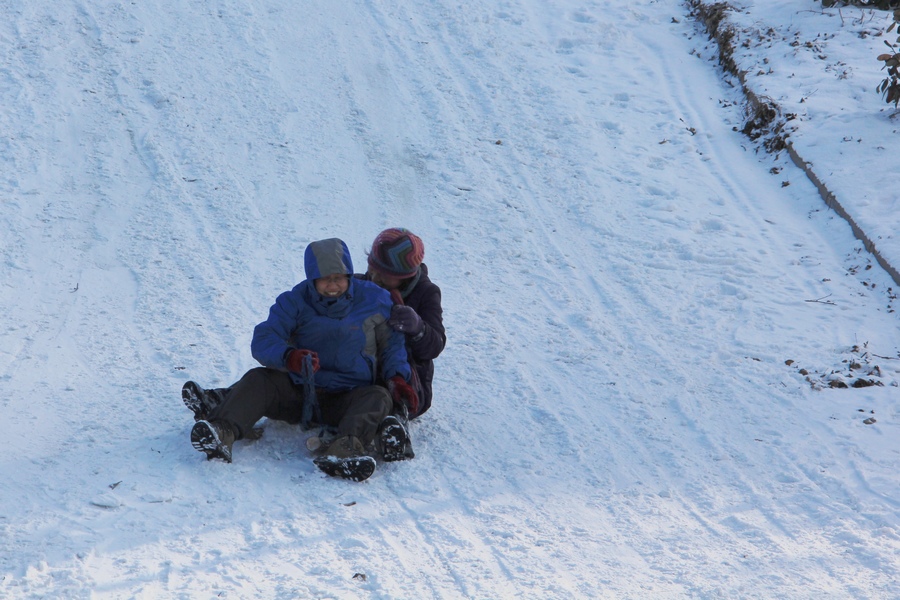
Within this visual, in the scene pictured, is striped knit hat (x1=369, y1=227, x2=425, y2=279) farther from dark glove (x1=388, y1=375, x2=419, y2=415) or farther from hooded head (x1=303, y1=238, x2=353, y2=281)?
dark glove (x1=388, y1=375, x2=419, y2=415)

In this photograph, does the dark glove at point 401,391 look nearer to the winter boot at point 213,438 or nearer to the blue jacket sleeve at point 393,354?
the blue jacket sleeve at point 393,354

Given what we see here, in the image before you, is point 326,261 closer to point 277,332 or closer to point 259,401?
point 277,332

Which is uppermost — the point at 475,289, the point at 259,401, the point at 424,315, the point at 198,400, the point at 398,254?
the point at 398,254

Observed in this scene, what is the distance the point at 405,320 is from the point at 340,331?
33 centimetres

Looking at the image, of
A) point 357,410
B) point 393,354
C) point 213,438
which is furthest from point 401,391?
point 213,438

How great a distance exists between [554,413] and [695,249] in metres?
2.54

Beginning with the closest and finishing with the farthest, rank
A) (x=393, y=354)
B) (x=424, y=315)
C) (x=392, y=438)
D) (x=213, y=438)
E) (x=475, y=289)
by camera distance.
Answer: (x=213, y=438), (x=392, y=438), (x=393, y=354), (x=424, y=315), (x=475, y=289)

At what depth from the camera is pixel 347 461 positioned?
4254 mm

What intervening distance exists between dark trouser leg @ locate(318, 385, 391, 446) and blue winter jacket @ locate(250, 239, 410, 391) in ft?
0.22

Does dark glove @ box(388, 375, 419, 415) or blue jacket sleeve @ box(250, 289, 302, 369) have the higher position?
blue jacket sleeve @ box(250, 289, 302, 369)

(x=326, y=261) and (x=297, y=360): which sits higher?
(x=326, y=261)

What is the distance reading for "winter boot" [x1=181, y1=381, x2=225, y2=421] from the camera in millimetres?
4543

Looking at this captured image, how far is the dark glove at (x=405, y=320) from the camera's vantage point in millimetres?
4609

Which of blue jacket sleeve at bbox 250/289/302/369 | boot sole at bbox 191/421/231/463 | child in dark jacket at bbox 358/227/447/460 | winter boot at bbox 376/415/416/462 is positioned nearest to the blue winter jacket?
blue jacket sleeve at bbox 250/289/302/369
